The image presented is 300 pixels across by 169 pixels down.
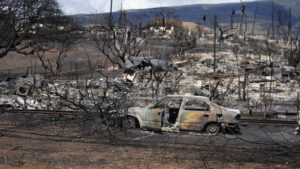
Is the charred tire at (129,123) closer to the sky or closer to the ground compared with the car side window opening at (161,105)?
closer to the ground

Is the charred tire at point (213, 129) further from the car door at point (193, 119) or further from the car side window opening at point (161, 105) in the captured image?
the car side window opening at point (161, 105)

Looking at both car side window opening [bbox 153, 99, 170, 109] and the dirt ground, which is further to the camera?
car side window opening [bbox 153, 99, 170, 109]

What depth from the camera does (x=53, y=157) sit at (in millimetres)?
8961

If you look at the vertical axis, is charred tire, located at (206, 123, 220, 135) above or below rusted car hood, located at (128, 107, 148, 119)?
below

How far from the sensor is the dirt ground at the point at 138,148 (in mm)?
8625

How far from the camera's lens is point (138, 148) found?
983 cm

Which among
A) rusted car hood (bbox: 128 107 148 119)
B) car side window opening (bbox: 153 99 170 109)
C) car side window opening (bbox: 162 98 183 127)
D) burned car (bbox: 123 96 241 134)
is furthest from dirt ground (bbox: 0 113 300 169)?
car side window opening (bbox: 153 99 170 109)

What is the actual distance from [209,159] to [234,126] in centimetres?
270

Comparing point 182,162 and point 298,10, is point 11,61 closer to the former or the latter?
point 182,162

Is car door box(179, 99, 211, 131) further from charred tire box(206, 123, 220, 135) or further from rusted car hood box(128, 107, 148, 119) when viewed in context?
rusted car hood box(128, 107, 148, 119)

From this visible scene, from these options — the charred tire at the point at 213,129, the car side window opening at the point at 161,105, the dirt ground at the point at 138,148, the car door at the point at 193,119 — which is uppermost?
the car side window opening at the point at 161,105

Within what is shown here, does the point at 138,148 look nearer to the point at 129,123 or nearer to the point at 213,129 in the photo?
the point at 129,123

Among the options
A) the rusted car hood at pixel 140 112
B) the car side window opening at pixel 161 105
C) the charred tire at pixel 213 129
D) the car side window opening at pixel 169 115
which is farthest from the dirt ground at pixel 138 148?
the car side window opening at pixel 161 105

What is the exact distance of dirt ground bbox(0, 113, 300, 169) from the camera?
8625 mm
